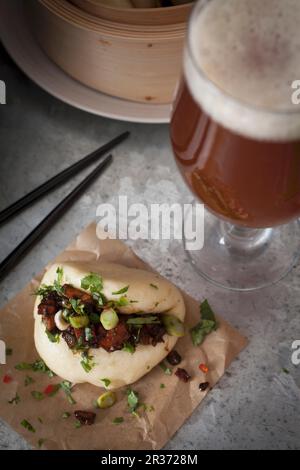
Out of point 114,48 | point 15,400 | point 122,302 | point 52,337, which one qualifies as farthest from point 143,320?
point 114,48

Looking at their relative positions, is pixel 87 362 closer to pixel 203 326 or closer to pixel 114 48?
pixel 203 326

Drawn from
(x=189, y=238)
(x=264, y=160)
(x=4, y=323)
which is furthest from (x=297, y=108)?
(x=4, y=323)

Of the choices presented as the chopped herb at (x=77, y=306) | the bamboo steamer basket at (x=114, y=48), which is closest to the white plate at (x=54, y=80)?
the bamboo steamer basket at (x=114, y=48)

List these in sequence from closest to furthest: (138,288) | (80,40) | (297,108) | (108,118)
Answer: (297,108)
(138,288)
(80,40)
(108,118)

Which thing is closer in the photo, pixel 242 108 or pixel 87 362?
pixel 242 108

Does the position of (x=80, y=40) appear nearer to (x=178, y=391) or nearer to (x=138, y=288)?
(x=138, y=288)
